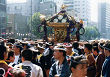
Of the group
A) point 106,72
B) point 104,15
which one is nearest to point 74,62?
point 106,72

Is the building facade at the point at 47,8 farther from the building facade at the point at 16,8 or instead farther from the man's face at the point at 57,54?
the man's face at the point at 57,54

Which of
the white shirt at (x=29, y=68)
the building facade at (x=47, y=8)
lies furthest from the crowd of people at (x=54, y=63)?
the building facade at (x=47, y=8)

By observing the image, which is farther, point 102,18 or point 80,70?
point 102,18

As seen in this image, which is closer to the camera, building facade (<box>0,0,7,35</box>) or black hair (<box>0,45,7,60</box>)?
black hair (<box>0,45,7,60</box>)

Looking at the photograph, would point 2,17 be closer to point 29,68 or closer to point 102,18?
point 29,68

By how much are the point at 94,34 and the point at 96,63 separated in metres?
→ 93.3

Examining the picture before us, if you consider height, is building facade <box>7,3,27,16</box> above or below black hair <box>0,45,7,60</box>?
above

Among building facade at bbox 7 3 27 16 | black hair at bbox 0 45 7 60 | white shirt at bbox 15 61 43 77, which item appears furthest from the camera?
building facade at bbox 7 3 27 16

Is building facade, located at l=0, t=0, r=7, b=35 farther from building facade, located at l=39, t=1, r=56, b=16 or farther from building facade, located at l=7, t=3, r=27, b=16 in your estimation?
building facade, located at l=7, t=3, r=27, b=16

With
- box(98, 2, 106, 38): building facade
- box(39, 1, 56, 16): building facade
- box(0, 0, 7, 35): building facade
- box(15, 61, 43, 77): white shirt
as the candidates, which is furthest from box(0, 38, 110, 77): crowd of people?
box(98, 2, 106, 38): building facade

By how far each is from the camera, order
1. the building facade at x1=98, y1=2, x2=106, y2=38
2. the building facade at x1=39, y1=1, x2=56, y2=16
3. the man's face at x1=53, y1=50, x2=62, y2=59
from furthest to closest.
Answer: the building facade at x1=98, y1=2, x2=106, y2=38 → the building facade at x1=39, y1=1, x2=56, y2=16 → the man's face at x1=53, y1=50, x2=62, y2=59

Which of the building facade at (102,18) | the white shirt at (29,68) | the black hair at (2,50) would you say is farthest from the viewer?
the building facade at (102,18)

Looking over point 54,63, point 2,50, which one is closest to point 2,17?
point 54,63

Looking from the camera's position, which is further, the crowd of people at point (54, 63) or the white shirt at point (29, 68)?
the white shirt at point (29, 68)
